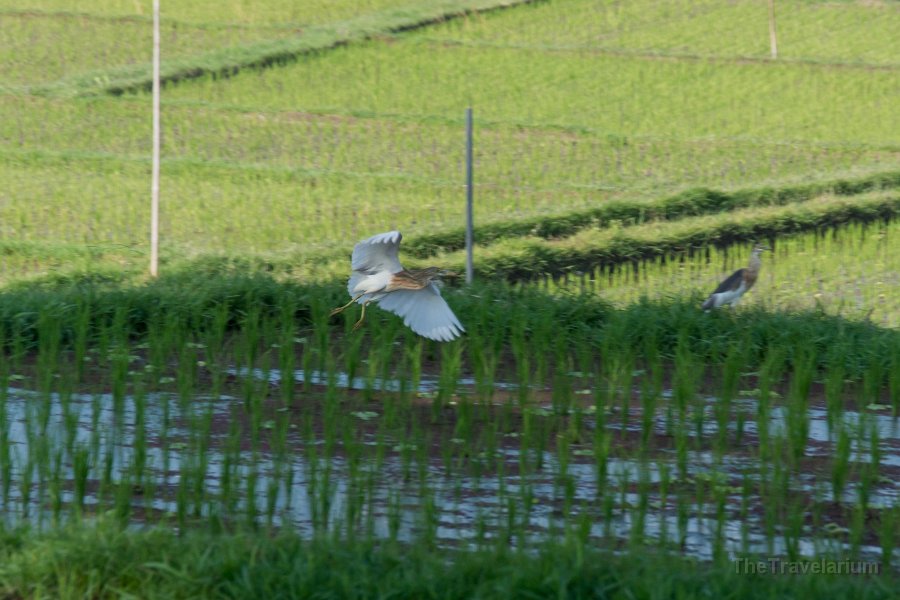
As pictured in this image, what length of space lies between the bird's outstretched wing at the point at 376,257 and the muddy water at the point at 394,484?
3.03 feet

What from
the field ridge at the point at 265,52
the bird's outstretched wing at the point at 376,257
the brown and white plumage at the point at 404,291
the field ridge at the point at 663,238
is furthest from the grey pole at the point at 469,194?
the field ridge at the point at 265,52

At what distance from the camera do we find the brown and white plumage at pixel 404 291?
6.20 meters

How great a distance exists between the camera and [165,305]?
7.34 metres

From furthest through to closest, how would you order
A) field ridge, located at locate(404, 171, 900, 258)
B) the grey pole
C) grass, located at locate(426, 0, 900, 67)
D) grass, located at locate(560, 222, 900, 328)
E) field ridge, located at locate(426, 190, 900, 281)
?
1. grass, located at locate(426, 0, 900, 67)
2. field ridge, located at locate(404, 171, 900, 258)
3. field ridge, located at locate(426, 190, 900, 281)
4. grass, located at locate(560, 222, 900, 328)
5. the grey pole

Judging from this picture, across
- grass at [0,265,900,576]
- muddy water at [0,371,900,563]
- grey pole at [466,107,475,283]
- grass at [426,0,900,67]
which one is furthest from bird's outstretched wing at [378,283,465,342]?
grass at [426,0,900,67]

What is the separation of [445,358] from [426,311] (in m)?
0.25

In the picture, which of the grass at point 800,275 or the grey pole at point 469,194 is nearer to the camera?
the grey pole at point 469,194

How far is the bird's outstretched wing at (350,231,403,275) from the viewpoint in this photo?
5973 millimetres

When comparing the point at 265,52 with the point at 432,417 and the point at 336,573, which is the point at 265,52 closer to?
the point at 432,417

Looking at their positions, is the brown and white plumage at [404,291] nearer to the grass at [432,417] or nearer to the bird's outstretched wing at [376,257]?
the bird's outstretched wing at [376,257]

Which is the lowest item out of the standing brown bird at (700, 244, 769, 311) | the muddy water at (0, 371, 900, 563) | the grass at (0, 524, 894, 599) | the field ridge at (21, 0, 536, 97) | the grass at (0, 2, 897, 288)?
the grass at (0, 524, 894, 599)

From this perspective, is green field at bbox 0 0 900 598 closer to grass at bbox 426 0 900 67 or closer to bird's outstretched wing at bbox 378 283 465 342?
bird's outstretched wing at bbox 378 283 465 342

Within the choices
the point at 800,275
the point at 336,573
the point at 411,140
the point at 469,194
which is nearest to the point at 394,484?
the point at 336,573

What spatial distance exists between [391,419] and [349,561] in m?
1.72
